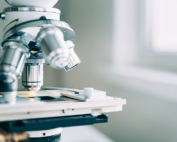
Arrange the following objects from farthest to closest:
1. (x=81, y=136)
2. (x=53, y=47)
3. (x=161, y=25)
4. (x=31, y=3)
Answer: (x=161, y=25)
(x=81, y=136)
(x=31, y=3)
(x=53, y=47)

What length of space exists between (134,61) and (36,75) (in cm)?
57

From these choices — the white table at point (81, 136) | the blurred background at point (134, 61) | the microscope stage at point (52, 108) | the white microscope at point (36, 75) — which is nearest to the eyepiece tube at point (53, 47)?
the white microscope at point (36, 75)

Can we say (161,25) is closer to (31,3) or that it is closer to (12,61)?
(31,3)

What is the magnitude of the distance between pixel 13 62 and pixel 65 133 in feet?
1.60

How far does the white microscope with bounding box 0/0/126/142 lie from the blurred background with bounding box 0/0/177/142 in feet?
1.17

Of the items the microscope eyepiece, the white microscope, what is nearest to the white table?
the white microscope

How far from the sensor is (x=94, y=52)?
152 centimetres

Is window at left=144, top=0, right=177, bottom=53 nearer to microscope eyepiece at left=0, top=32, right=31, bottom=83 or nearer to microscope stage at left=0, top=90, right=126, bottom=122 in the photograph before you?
microscope stage at left=0, top=90, right=126, bottom=122

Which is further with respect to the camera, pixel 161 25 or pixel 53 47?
pixel 161 25

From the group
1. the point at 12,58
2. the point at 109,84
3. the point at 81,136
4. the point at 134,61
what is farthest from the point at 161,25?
the point at 12,58

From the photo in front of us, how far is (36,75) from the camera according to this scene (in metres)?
0.80

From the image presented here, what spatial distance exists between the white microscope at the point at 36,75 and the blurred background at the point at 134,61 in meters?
0.36

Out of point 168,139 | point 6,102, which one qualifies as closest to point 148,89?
point 168,139

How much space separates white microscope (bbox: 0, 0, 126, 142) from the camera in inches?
24.6
